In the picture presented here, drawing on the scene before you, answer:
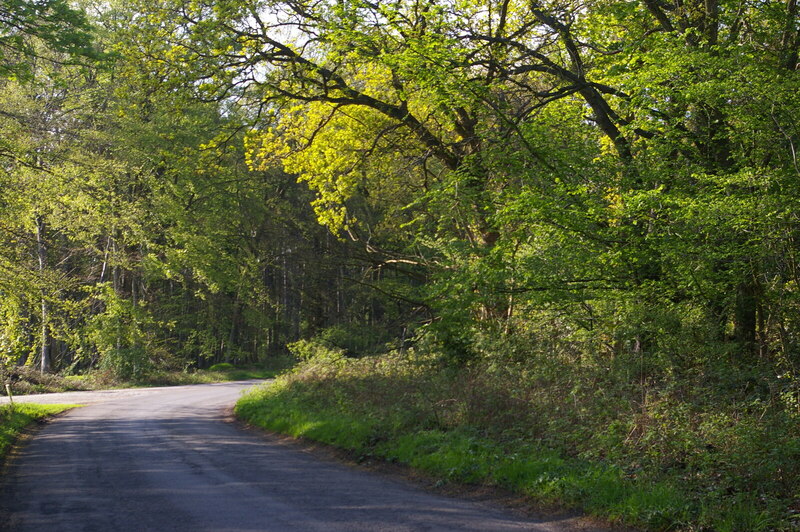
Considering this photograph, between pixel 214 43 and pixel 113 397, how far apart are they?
1607cm

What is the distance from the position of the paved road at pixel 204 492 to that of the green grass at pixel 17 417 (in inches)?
19.7

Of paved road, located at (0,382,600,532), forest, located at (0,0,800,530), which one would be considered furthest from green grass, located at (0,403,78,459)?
forest, located at (0,0,800,530)

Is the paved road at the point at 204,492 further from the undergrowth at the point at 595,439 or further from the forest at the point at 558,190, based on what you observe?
the forest at the point at 558,190

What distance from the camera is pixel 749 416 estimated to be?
8.25 m

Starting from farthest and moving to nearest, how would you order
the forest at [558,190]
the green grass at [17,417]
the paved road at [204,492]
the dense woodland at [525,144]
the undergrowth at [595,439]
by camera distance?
the green grass at [17,417], the dense woodland at [525,144], the forest at [558,190], the paved road at [204,492], the undergrowth at [595,439]

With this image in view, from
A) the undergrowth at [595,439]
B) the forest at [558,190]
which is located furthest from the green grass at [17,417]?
the undergrowth at [595,439]

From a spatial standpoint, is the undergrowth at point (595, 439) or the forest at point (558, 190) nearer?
the undergrowth at point (595, 439)

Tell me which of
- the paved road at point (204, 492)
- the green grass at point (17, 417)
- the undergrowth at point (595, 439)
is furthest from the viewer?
the green grass at point (17, 417)

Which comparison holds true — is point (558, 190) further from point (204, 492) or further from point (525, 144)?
point (204, 492)

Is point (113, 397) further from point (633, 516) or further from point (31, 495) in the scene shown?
point (633, 516)

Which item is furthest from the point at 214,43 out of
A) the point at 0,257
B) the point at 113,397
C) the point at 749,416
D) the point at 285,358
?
the point at 285,358

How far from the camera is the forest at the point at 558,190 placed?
9117 millimetres

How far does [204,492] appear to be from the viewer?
8930 mm

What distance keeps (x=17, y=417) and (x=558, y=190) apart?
1404 centimetres
